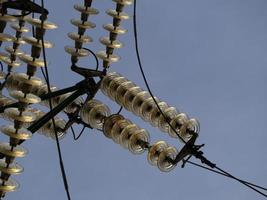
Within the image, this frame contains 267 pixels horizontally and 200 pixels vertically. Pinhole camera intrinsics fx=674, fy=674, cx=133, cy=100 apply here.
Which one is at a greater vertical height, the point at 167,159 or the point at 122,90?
the point at 122,90

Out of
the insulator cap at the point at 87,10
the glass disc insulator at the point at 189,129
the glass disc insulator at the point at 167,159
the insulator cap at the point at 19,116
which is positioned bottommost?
the glass disc insulator at the point at 167,159

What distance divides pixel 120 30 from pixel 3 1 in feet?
4.88

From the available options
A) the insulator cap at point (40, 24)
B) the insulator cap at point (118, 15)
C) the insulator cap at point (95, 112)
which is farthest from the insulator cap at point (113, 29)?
the insulator cap at point (40, 24)

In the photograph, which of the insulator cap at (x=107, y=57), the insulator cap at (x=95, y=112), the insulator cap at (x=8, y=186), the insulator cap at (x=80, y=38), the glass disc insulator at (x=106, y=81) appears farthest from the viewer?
the insulator cap at (x=107, y=57)

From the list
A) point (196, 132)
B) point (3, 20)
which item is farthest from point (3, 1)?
point (196, 132)

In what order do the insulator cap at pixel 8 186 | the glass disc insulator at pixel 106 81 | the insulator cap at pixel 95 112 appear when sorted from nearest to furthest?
1. the insulator cap at pixel 8 186
2. the insulator cap at pixel 95 112
3. the glass disc insulator at pixel 106 81

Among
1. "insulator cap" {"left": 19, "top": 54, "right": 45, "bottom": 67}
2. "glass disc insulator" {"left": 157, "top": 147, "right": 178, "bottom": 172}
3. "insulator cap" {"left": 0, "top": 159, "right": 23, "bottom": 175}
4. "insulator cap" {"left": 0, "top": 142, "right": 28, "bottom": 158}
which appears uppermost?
"insulator cap" {"left": 19, "top": 54, "right": 45, "bottom": 67}

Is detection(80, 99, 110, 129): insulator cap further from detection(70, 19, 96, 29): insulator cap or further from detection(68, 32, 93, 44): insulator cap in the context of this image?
detection(70, 19, 96, 29): insulator cap

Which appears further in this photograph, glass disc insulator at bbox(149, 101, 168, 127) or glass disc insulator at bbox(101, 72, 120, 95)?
glass disc insulator at bbox(101, 72, 120, 95)

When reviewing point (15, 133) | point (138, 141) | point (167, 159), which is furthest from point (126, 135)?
point (15, 133)

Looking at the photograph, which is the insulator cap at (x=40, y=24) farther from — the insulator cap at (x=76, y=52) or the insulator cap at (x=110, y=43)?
the insulator cap at (x=110, y=43)

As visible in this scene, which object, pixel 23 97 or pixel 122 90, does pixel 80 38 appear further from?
pixel 23 97

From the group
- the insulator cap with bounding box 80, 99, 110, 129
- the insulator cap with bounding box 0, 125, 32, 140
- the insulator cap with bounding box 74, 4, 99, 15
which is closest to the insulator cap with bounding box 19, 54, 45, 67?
the insulator cap with bounding box 0, 125, 32, 140

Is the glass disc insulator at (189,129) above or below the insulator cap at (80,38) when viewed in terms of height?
below
